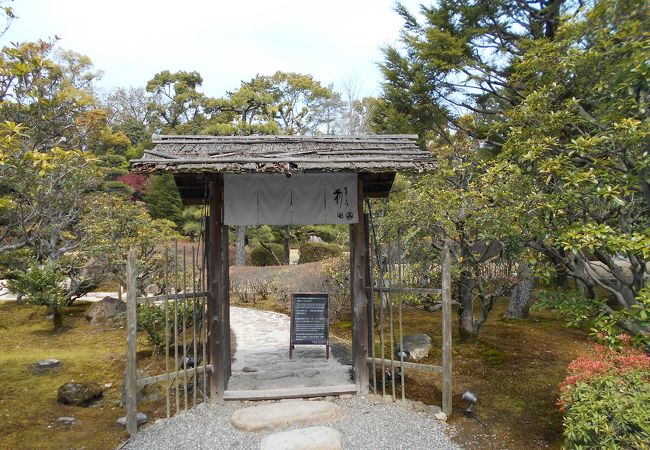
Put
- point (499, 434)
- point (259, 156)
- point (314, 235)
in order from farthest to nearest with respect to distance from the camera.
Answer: point (314, 235) < point (259, 156) < point (499, 434)

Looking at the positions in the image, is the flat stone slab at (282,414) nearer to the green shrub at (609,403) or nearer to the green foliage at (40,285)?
the green shrub at (609,403)

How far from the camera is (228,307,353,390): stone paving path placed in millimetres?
7094

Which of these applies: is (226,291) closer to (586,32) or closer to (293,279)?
(586,32)

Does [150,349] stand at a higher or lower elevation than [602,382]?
lower

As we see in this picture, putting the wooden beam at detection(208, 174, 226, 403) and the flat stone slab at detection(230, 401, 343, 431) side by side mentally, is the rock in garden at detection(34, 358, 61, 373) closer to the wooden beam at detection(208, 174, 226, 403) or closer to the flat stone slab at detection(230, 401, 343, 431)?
the wooden beam at detection(208, 174, 226, 403)

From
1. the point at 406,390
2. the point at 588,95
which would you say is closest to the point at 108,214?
the point at 406,390

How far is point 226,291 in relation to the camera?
22.1 ft

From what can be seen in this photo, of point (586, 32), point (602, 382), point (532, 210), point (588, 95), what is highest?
point (586, 32)

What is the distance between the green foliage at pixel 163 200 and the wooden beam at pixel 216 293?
71.5 ft

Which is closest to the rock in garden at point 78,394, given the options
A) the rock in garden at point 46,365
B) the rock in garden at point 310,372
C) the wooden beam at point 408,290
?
the rock in garden at point 46,365

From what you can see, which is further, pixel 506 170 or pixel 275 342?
pixel 275 342

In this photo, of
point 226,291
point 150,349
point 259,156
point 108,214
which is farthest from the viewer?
point 108,214

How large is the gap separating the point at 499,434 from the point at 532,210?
3029 millimetres

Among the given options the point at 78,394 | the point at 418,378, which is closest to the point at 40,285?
the point at 78,394
